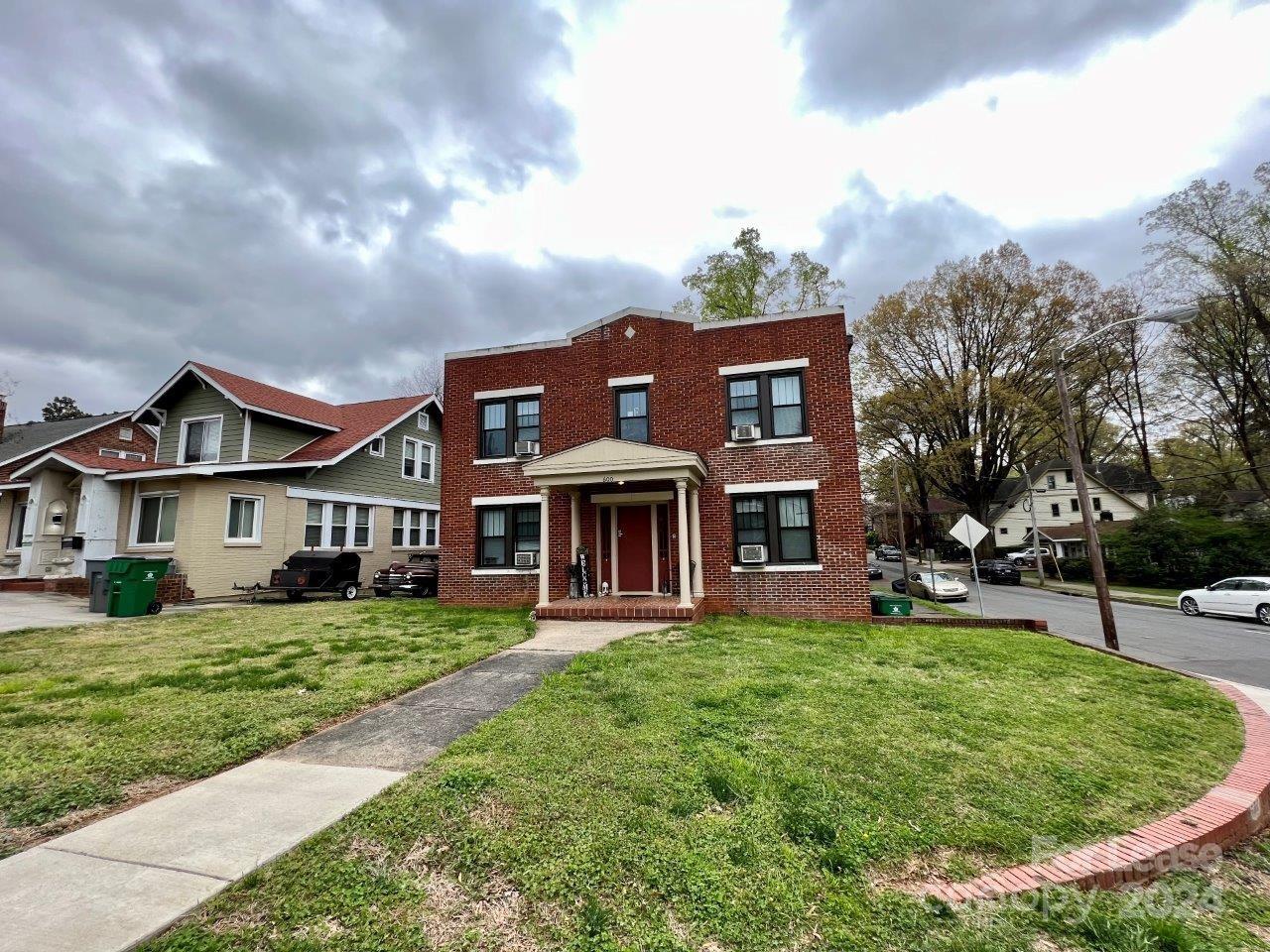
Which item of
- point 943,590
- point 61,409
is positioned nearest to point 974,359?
point 943,590

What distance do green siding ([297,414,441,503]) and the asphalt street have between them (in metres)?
21.1

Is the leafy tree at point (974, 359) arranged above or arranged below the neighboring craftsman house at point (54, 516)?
above

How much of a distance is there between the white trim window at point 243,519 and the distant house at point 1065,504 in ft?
143

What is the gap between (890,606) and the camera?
41.2 ft

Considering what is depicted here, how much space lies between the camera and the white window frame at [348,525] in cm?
1838

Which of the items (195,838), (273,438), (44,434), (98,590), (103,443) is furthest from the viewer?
(44,434)

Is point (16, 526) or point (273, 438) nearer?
point (273, 438)

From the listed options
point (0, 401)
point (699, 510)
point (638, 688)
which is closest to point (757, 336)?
point (699, 510)

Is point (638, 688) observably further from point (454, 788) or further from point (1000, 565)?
point (1000, 565)

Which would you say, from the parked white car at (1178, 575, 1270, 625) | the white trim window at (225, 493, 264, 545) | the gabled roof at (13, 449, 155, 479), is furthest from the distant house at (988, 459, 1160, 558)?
the gabled roof at (13, 449, 155, 479)

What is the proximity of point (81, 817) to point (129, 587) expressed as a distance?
40.0 feet

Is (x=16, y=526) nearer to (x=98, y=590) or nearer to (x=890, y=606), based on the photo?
(x=98, y=590)

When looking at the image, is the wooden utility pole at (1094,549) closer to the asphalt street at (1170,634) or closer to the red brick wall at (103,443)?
the asphalt street at (1170,634)

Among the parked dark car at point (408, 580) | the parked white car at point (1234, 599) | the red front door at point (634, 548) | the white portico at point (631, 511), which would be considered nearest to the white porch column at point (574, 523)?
the white portico at point (631, 511)
